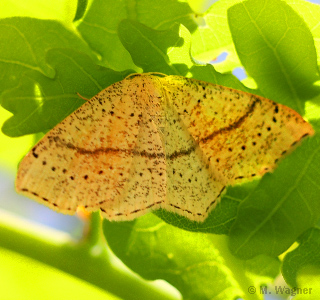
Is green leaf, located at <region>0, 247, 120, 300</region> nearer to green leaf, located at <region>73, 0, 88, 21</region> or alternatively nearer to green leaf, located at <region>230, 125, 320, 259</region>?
green leaf, located at <region>230, 125, 320, 259</region>

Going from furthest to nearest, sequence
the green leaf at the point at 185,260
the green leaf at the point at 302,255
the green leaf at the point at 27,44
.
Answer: the green leaf at the point at 185,260, the green leaf at the point at 302,255, the green leaf at the point at 27,44

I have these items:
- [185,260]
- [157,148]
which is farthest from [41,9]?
[185,260]

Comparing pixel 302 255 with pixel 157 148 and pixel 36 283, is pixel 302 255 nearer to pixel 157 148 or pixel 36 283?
pixel 157 148

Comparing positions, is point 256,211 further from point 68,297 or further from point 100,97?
point 68,297

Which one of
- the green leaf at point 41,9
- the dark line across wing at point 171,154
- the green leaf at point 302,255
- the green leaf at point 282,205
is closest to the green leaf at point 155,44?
the dark line across wing at point 171,154

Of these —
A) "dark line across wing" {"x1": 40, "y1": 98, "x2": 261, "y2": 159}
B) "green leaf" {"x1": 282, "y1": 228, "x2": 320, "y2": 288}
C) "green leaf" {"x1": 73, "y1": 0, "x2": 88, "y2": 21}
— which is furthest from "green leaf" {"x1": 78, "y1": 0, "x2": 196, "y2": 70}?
"green leaf" {"x1": 282, "y1": 228, "x2": 320, "y2": 288}

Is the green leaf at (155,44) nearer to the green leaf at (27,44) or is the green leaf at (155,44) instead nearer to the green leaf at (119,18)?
the green leaf at (119,18)
